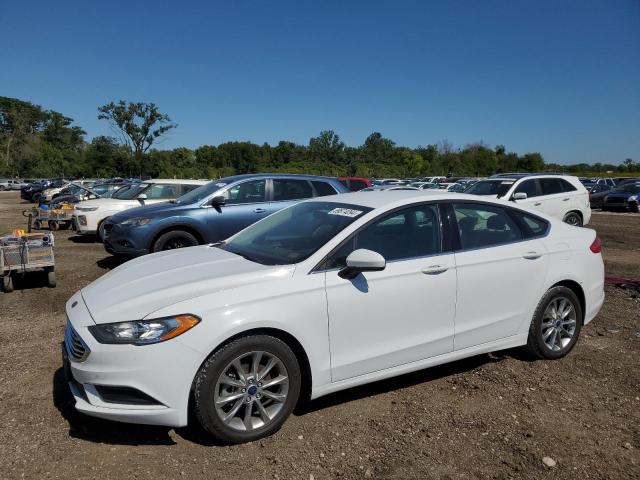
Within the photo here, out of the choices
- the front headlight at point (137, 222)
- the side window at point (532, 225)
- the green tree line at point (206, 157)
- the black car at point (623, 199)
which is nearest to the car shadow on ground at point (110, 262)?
the front headlight at point (137, 222)

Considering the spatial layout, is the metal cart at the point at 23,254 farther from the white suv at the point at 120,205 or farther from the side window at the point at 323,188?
the white suv at the point at 120,205

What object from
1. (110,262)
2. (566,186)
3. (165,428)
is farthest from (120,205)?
(566,186)

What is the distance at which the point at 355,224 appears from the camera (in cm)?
353

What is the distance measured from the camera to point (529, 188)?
489 inches

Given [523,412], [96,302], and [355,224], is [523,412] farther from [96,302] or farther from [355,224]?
[96,302]

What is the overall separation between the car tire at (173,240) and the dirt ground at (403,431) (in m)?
3.44

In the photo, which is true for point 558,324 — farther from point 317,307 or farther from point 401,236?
point 317,307

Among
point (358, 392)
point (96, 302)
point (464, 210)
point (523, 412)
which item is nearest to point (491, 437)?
point (523, 412)

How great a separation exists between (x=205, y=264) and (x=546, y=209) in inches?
437

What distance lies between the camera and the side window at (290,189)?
8969 mm

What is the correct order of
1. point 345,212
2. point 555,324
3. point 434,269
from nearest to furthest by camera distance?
point 434,269 < point 345,212 < point 555,324

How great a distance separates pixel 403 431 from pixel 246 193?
617 cm

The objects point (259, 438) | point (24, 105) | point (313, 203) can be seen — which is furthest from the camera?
point (24, 105)

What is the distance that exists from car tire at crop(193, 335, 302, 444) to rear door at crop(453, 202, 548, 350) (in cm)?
143
